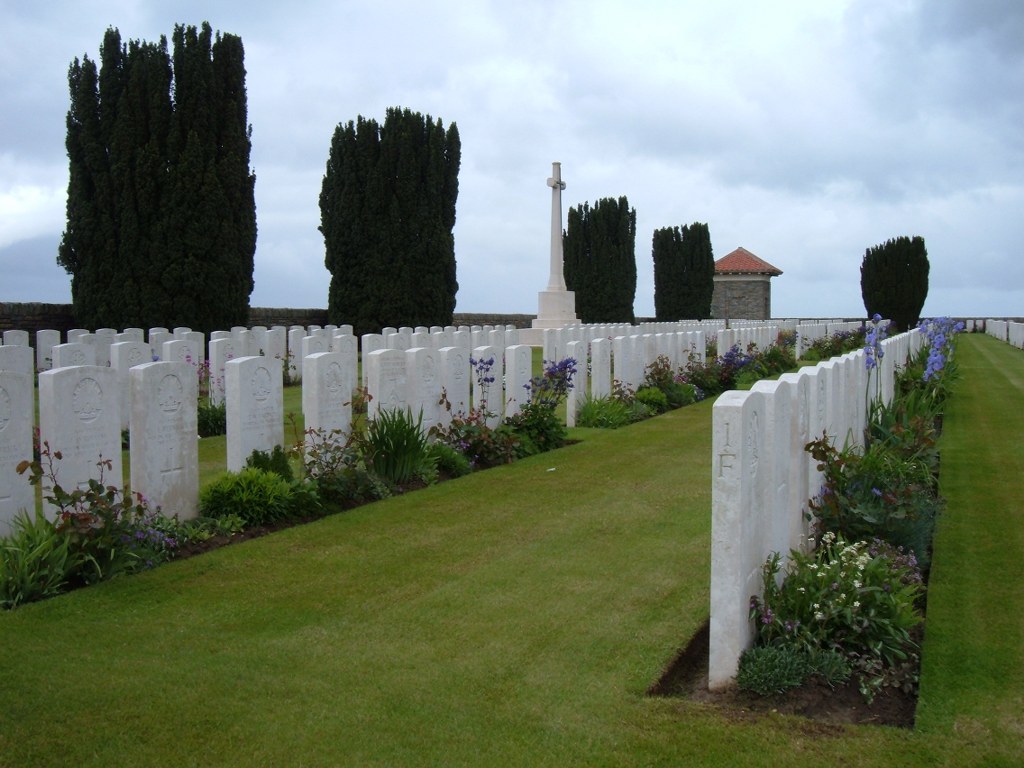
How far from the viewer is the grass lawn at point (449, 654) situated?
3.42 metres

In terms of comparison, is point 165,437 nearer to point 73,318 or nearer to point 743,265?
point 73,318

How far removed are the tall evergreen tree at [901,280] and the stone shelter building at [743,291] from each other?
457 inches

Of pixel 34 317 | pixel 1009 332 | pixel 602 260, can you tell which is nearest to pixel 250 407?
pixel 34 317

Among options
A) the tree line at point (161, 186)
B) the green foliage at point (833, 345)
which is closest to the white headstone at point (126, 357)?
the tree line at point (161, 186)

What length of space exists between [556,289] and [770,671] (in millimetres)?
25613

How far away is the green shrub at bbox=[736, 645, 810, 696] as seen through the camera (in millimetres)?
3818

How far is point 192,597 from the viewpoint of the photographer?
499 cm

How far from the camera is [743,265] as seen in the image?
52219 mm

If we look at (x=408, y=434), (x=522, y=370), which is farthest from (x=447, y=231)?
(x=408, y=434)

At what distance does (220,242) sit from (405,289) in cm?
603

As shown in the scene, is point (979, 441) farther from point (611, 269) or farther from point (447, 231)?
point (611, 269)

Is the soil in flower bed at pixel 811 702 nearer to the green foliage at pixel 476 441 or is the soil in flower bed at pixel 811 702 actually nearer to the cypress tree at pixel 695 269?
the green foliage at pixel 476 441

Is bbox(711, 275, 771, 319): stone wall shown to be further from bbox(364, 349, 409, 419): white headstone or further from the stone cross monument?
bbox(364, 349, 409, 419): white headstone

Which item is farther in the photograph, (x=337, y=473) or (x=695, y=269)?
(x=695, y=269)
